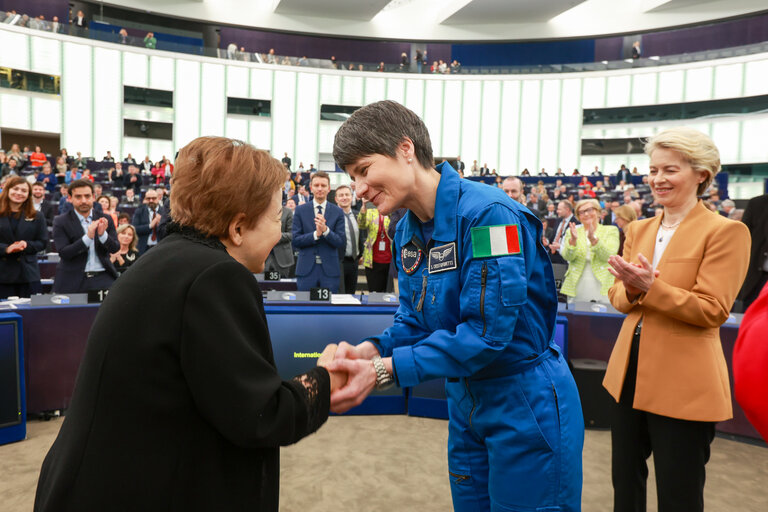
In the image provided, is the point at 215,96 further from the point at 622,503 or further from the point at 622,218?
the point at 622,503

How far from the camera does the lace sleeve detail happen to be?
1091 millimetres

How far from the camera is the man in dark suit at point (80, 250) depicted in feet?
14.6

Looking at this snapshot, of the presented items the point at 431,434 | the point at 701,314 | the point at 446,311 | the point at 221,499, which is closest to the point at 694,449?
the point at 701,314

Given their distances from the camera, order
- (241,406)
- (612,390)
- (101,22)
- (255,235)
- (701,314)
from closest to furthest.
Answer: (241,406)
(255,235)
(701,314)
(612,390)
(101,22)

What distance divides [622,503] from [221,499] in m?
1.44

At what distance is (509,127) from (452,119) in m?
2.51

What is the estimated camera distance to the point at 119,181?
13.8 meters

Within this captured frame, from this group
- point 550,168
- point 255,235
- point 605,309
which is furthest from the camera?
point 550,168

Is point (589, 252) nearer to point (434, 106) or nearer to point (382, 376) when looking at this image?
point (382, 376)

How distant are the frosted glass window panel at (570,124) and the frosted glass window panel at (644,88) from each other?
210 centimetres

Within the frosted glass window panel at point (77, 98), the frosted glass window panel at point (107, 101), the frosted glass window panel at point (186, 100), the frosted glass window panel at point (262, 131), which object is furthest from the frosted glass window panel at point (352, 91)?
the frosted glass window panel at point (77, 98)

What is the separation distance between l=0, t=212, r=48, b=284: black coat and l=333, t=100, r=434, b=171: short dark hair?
14.0ft

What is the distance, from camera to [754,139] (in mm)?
19953

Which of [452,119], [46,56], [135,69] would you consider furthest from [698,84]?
[46,56]
